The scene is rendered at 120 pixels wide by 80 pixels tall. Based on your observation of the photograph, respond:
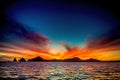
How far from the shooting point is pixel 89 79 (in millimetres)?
14875

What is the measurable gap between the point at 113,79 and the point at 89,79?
5.89ft

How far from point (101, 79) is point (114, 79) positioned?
98cm

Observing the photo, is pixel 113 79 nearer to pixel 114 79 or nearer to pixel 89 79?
pixel 114 79

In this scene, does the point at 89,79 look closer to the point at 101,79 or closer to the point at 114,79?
the point at 101,79

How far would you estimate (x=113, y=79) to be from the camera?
14602 millimetres

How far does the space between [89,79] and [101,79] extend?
96 cm

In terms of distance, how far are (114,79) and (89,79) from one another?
1872 millimetres

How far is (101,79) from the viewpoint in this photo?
15.0 m

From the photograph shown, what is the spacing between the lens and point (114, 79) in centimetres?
1462

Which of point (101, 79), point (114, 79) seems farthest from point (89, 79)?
point (114, 79)

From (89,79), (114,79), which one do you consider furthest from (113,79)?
(89,79)
